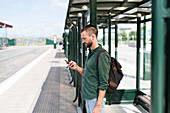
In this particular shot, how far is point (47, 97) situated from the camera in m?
6.28

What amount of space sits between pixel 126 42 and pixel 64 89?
2.68m

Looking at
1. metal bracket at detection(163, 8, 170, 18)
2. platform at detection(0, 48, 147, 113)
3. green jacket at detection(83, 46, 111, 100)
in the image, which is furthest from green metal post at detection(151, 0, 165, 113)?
platform at detection(0, 48, 147, 113)

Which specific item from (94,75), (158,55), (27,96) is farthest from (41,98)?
(158,55)

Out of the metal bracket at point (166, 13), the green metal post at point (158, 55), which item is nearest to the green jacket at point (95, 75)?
the green metal post at point (158, 55)

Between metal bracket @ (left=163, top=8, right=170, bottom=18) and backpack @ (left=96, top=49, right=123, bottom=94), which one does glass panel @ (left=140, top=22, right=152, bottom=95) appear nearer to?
backpack @ (left=96, top=49, right=123, bottom=94)

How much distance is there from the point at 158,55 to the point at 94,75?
1.20 m

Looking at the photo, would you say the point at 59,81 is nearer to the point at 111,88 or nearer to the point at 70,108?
the point at 70,108

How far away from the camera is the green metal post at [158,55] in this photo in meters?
1.06

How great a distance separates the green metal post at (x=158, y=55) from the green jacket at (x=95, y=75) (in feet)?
3.30

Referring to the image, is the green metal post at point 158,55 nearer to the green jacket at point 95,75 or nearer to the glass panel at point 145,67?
the green jacket at point 95,75

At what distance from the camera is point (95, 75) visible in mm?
2227

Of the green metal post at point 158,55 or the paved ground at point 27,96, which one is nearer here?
the green metal post at point 158,55

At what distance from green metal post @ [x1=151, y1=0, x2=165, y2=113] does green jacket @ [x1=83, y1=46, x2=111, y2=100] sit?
3.30ft

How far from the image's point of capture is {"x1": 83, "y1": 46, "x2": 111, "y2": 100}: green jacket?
2.12 metres
